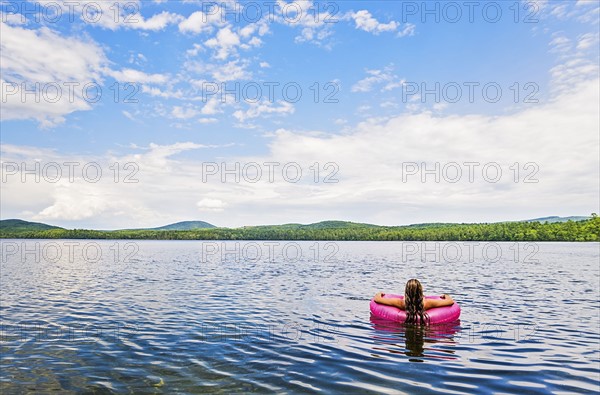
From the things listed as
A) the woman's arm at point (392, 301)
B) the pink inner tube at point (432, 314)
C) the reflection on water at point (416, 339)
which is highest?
the woman's arm at point (392, 301)

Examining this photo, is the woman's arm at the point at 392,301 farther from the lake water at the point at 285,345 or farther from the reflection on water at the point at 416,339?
the lake water at the point at 285,345

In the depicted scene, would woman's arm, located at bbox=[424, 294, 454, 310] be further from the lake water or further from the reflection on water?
the lake water

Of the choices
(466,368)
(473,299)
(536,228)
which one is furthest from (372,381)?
(536,228)

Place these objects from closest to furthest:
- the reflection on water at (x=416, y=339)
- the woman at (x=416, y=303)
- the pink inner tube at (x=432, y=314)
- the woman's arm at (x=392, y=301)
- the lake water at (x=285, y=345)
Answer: the lake water at (x=285, y=345), the reflection on water at (x=416, y=339), the woman at (x=416, y=303), the pink inner tube at (x=432, y=314), the woman's arm at (x=392, y=301)

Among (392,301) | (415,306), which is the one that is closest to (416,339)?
(415,306)

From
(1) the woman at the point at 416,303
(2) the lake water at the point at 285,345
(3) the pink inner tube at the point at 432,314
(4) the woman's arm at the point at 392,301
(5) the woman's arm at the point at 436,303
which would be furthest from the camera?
(4) the woman's arm at the point at 392,301

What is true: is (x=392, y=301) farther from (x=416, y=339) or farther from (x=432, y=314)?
(x=416, y=339)

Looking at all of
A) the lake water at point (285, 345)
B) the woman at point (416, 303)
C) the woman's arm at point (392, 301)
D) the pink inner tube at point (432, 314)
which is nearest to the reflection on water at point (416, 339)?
the lake water at point (285, 345)

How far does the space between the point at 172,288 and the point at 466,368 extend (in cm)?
2498

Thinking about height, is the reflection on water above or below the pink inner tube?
below

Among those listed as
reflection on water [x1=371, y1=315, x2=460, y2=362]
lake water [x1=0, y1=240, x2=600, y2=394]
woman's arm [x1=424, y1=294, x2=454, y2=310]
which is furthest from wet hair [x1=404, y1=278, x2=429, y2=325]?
lake water [x1=0, y1=240, x2=600, y2=394]

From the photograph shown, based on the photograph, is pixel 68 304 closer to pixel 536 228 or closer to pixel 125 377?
pixel 125 377

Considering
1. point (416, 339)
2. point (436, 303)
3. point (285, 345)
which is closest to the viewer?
point (285, 345)

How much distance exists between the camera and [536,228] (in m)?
199
